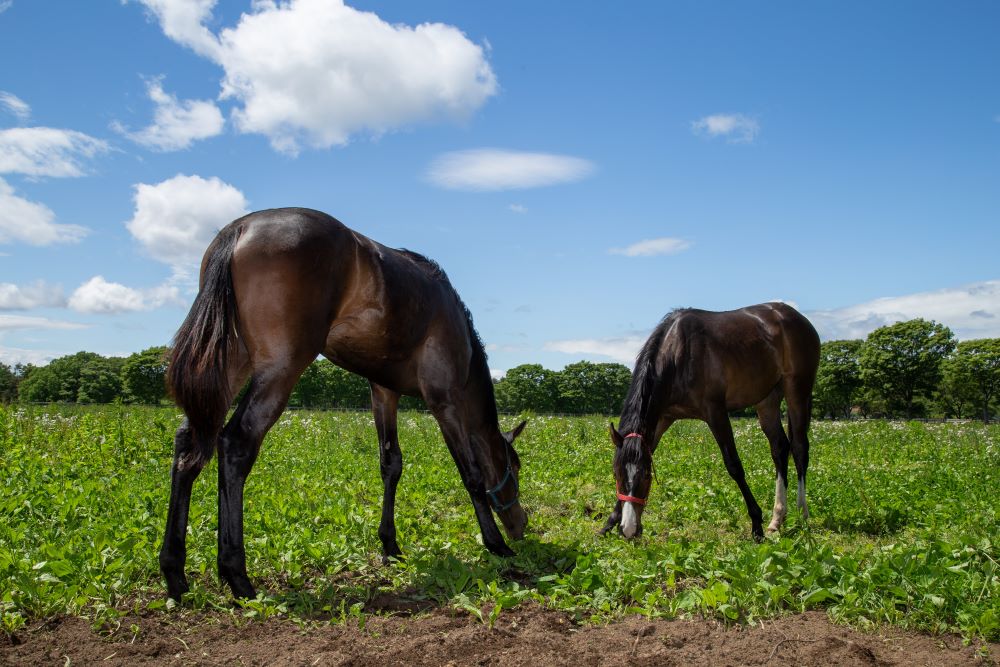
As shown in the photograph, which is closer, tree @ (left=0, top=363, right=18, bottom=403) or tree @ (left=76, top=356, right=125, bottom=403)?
tree @ (left=0, top=363, right=18, bottom=403)

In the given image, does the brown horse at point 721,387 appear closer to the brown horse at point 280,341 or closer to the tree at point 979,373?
the brown horse at point 280,341

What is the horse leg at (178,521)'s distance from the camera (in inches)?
159

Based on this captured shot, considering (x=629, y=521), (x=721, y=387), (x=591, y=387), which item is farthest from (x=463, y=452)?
(x=591, y=387)

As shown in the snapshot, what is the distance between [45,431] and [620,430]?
10.5 meters

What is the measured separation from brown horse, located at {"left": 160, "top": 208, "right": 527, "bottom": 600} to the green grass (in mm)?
480

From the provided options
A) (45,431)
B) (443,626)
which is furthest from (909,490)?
(45,431)

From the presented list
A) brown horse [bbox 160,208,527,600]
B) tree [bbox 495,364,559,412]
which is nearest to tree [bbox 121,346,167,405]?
tree [bbox 495,364,559,412]

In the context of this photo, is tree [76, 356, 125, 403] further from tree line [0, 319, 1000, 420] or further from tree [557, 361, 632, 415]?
tree [557, 361, 632, 415]

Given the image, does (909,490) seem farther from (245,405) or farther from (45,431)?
(45,431)

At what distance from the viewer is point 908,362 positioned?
2509 inches

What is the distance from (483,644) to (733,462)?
4.35 m

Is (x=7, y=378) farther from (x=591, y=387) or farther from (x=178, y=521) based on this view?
(x=178, y=521)

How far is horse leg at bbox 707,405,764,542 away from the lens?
22.2 feet

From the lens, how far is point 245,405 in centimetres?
395
